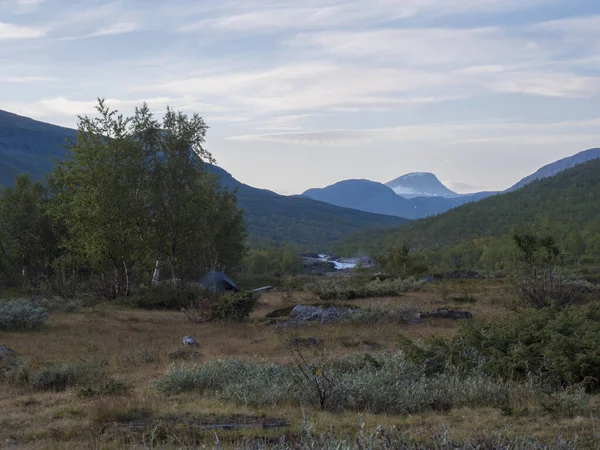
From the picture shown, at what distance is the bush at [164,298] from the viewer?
81.9ft

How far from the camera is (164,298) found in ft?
82.8

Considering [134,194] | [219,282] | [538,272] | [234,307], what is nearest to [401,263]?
[219,282]

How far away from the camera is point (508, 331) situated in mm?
10477

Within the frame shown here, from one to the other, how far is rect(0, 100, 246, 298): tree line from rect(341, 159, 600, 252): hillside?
72.4m

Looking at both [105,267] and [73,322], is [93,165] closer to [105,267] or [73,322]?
[105,267]

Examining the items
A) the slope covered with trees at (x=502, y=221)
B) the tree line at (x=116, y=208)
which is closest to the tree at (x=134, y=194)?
the tree line at (x=116, y=208)

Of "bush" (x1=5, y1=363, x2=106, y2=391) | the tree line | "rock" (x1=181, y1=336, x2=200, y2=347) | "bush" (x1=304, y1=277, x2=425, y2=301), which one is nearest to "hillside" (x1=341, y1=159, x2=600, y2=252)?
"bush" (x1=304, y1=277, x2=425, y2=301)

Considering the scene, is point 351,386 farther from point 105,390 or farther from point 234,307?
point 234,307

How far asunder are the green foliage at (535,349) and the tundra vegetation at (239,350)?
3 cm

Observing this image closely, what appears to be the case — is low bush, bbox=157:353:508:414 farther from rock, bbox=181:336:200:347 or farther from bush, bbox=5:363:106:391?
rock, bbox=181:336:200:347

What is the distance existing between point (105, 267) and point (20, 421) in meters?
23.3

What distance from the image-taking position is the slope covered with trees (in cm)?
8005

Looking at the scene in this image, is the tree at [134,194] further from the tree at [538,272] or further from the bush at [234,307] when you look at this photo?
the tree at [538,272]

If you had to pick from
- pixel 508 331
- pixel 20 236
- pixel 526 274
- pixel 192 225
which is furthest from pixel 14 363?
pixel 20 236
